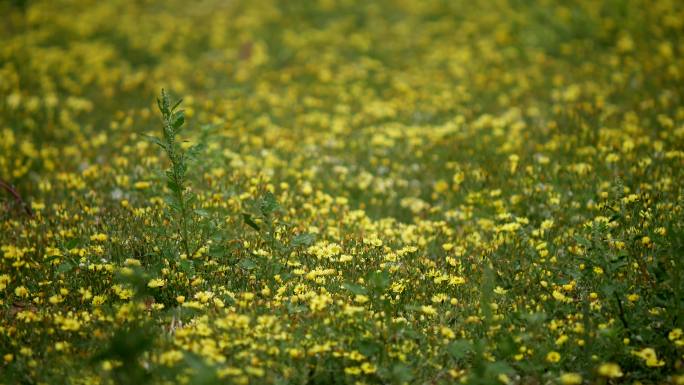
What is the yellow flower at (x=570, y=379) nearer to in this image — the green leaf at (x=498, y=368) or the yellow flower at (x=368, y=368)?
the green leaf at (x=498, y=368)

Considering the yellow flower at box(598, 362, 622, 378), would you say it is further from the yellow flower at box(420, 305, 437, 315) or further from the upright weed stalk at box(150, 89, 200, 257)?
the upright weed stalk at box(150, 89, 200, 257)

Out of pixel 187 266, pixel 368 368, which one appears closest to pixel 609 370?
pixel 368 368

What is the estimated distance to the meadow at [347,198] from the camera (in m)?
3.99

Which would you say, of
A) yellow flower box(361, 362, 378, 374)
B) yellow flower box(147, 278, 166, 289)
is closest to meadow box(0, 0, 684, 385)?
yellow flower box(361, 362, 378, 374)

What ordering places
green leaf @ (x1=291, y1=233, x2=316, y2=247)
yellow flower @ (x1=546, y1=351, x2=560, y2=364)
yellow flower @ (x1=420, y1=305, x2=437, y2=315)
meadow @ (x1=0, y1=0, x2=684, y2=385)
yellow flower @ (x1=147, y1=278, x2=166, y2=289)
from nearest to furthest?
yellow flower @ (x1=546, y1=351, x2=560, y2=364), meadow @ (x1=0, y1=0, x2=684, y2=385), yellow flower @ (x1=420, y1=305, x2=437, y2=315), yellow flower @ (x1=147, y1=278, x2=166, y2=289), green leaf @ (x1=291, y1=233, x2=316, y2=247)

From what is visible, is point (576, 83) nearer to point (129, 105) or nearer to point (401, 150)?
point (401, 150)

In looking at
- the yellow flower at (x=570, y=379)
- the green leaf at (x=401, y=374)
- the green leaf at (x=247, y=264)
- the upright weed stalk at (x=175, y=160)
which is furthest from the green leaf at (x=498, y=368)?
the upright weed stalk at (x=175, y=160)

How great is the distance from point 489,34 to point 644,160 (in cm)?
547

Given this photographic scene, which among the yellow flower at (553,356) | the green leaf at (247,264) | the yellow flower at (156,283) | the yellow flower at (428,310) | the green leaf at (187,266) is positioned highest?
the green leaf at (247,264)

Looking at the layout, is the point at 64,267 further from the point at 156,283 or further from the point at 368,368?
the point at 368,368

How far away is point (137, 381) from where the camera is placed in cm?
328

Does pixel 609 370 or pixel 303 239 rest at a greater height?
pixel 303 239

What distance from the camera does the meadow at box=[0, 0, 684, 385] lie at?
13.1 feet

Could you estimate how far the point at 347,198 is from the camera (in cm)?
654
